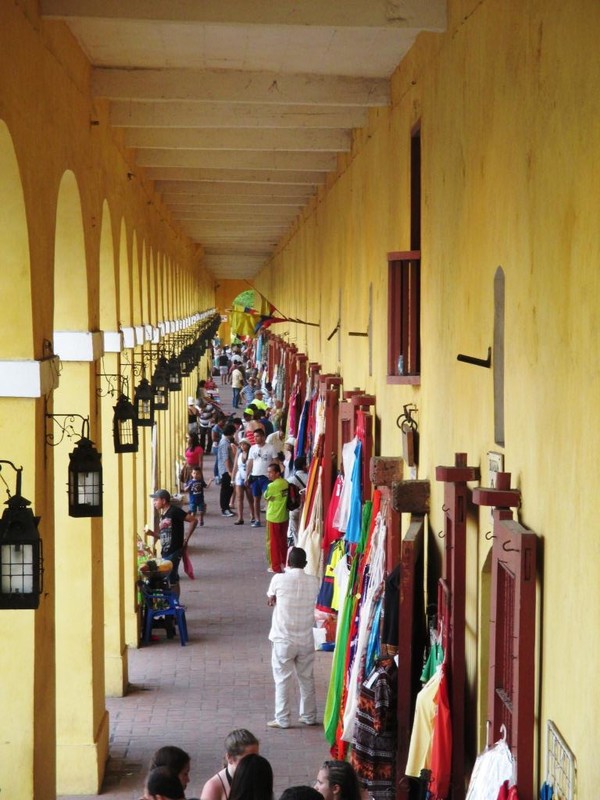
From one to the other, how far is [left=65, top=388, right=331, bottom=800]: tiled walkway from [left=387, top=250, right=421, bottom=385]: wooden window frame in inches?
122

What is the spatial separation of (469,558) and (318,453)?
7780 mm

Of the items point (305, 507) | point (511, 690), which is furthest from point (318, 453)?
point (511, 690)

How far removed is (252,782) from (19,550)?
1.45 metres

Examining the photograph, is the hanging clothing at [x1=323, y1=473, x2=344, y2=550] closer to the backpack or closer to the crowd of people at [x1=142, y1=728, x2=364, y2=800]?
the backpack

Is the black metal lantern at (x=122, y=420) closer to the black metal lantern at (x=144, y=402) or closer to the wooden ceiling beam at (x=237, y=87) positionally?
the black metal lantern at (x=144, y=402)

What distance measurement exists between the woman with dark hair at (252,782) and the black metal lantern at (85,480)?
231 centimetres

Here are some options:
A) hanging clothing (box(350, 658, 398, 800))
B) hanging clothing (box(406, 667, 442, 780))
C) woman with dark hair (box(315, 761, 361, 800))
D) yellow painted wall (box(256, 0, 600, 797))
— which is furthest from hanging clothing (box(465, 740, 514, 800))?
hanging clothing (box(350, 658, 398, 800))

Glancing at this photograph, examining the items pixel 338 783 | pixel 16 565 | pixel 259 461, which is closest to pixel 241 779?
pixel 338 783

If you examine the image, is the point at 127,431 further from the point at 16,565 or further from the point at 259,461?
the point at 259,461

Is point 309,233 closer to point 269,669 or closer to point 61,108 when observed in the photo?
point 269,669

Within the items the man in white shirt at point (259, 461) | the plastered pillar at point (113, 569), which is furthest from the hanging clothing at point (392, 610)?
the man in white shirt at point (259, 461)

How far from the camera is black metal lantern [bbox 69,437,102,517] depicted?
7.60 metres

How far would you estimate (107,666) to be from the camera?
1159cm

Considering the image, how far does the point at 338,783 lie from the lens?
20.6 ft
